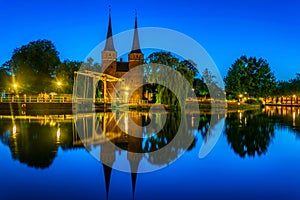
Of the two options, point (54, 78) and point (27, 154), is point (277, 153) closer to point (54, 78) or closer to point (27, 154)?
point (27, 154)

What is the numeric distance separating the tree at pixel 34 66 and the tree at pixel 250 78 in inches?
1375

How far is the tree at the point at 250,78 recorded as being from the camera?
63.0 m

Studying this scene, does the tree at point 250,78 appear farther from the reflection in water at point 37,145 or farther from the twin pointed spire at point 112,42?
the reflection in water at point 37,145

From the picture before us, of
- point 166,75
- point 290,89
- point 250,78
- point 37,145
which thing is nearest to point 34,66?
point 166,75

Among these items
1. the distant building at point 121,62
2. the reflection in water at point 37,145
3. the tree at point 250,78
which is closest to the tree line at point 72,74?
the tree at point 250,78

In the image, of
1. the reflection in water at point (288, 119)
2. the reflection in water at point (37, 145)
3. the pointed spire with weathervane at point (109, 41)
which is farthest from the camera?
the pointed spire with weathervane at point (109, 41)

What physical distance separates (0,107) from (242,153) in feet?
112

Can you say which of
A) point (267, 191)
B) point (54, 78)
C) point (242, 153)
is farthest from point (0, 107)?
point (267, 191)

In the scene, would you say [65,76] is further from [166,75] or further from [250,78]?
[250,78]

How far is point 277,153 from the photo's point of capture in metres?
11.9

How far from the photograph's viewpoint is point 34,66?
5625cm

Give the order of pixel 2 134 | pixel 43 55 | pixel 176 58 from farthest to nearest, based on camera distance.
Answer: pixel 43 55
pixel 176 58
pixel 2 134

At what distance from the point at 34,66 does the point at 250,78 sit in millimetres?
41417

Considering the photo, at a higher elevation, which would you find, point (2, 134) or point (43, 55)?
point (43, 55)
